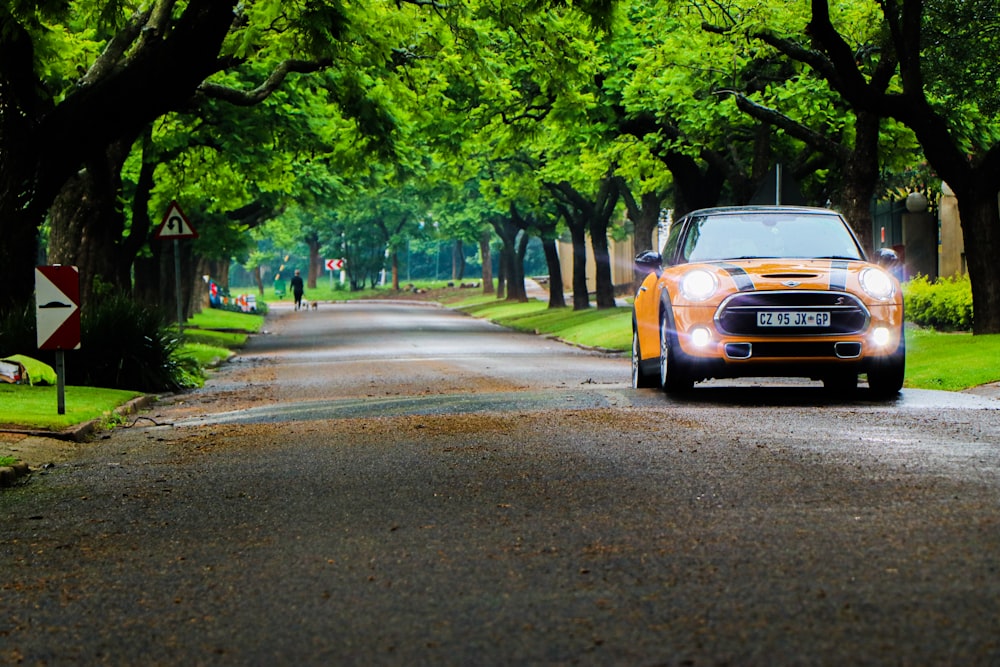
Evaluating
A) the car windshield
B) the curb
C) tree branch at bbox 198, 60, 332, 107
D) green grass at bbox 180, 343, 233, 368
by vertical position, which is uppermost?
tree branch at bbox 198, 60, 332, 107

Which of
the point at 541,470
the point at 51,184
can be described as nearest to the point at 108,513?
the point at 541,470

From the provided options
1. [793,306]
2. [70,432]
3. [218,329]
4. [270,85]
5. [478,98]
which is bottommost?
[218,329]

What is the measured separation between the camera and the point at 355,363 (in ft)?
85.5

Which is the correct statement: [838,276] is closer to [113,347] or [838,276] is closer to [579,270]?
[113,347]

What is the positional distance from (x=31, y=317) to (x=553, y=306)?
118 ft

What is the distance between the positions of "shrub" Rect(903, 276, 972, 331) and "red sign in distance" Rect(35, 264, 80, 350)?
15.9 m

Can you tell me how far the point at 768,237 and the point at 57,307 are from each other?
692 cm

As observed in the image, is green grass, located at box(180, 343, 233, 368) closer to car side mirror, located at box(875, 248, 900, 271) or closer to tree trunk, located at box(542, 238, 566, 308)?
car side mirror, located at box(875, 248, 900, 271)

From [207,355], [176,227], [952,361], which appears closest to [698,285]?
[952,361]

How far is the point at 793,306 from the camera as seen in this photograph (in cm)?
1312

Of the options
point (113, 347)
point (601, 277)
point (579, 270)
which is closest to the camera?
point (113, 347)

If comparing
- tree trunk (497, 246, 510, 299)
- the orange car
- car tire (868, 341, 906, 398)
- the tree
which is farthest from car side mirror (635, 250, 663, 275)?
tree trunk (497, 246, 510, 299)

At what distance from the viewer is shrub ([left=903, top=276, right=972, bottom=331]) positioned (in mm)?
26109

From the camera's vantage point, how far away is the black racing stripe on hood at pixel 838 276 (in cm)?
1320
